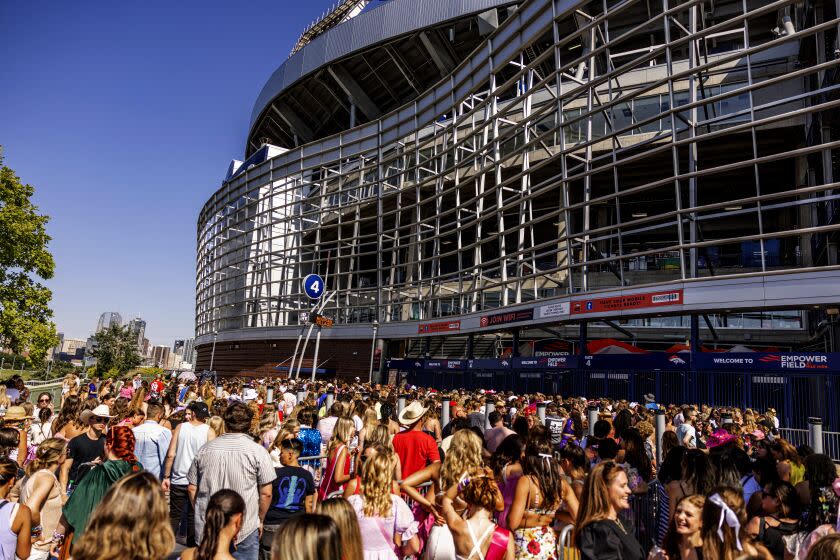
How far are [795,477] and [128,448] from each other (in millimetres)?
6829

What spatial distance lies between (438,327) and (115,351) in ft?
129

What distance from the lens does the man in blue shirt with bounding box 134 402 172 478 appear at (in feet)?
22.5

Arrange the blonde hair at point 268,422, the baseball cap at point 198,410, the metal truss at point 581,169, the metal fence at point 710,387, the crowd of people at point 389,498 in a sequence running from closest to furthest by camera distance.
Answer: the crowd of people at point 389,498, the baseball cap at point 198,410, the blonde hair at point 268,422, the metal fence at point 710,387, the metal truss at point 581,169

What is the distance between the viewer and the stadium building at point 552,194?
69.8 feet

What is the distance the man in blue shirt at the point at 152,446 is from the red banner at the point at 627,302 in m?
18.7

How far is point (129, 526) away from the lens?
3.04m

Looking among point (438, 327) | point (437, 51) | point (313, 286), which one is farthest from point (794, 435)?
point (437, 51)

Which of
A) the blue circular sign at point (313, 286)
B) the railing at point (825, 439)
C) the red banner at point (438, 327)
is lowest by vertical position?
the railing at point (825, 439)

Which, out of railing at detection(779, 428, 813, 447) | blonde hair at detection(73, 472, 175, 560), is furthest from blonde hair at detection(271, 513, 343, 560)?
railing at detection(779, 428, 813, 447)

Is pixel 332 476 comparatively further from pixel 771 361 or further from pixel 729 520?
pixel 771 361

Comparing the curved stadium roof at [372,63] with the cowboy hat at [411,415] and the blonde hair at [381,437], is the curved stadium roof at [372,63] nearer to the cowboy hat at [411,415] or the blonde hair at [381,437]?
the cowboy hat at [411,415]

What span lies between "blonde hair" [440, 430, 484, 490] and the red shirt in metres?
1.51

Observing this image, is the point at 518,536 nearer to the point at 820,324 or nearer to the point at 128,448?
the point at 128,448

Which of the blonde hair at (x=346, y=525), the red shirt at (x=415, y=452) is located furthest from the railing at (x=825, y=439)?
the blonde hair at (x=346, y=525)
